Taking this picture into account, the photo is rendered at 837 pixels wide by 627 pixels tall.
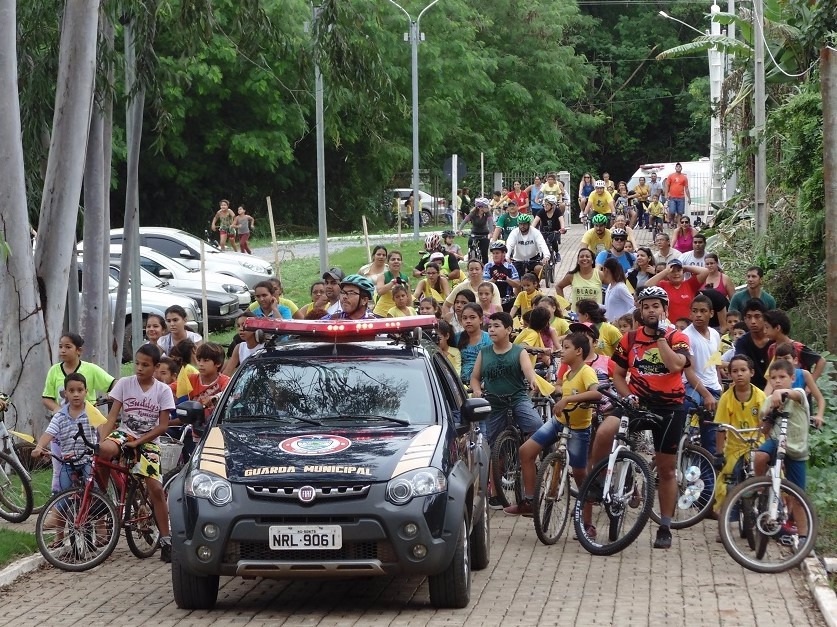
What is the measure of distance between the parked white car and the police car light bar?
18.8 metres

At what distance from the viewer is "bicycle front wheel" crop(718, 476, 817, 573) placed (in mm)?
9750

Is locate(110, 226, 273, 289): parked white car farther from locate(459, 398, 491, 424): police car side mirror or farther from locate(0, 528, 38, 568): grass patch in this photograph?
locate(459, 398, 491, 424): police car side mirror

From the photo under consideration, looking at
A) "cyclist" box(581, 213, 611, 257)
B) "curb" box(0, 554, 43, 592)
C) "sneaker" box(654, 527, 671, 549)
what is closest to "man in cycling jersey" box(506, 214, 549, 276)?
"cyclist" box(581, 213, 611, 257)

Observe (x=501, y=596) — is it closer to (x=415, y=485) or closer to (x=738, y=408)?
(x=415, y=485)

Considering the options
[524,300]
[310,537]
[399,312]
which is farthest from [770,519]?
[524,300]

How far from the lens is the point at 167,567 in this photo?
10.4 metres

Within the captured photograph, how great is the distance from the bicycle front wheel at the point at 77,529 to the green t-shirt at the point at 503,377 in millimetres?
3350

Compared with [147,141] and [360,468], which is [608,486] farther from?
[147,141]

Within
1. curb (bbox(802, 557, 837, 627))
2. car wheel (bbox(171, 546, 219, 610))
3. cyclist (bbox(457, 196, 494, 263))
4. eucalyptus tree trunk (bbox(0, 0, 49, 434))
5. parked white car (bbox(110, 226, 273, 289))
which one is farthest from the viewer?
cyclist (bbox(457, 196, 494, 263))

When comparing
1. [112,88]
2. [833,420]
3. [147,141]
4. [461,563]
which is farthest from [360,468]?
[147,141]

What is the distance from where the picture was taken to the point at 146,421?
34.9ft

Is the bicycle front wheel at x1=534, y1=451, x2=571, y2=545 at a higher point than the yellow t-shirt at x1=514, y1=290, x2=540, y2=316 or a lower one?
lower

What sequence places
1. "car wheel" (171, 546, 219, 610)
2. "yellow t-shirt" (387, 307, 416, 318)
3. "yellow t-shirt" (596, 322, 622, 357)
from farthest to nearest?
1. "yellow t-shirt" (387, 307, 416, 318)
2. "yellow t-shirt" (596, 322, 622, 357)
3. "car wheel" (171, 546, 219, 610)

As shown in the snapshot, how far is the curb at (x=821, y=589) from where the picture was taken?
8412mm
